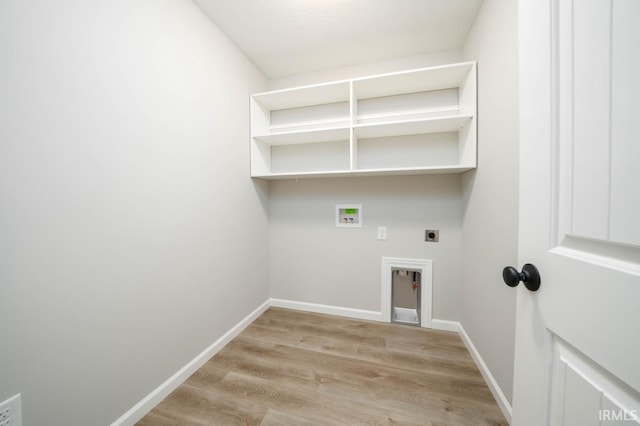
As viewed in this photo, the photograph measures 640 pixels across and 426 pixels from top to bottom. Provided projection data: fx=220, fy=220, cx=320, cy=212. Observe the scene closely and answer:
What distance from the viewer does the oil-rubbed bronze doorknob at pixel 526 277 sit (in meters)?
0.55

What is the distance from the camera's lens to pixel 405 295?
2111mm

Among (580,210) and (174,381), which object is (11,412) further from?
(580,210)

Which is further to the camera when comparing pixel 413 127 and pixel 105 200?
pixel 413 127

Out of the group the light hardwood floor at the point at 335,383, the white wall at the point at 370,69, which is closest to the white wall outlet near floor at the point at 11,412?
the light hardwood floor at the point at 335,383

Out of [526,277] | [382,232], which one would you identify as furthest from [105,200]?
[382,232]

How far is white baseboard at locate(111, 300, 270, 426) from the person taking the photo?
1.12 metres

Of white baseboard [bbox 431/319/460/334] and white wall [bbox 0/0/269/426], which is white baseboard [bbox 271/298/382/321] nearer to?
white baseboard [bbox 431/319/460/334]

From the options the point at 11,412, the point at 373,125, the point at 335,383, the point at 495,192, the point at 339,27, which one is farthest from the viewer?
the point at 373,125

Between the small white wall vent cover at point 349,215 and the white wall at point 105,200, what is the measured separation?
1092 millimetres

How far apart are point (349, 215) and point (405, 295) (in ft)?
3.07

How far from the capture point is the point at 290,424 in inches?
44.3

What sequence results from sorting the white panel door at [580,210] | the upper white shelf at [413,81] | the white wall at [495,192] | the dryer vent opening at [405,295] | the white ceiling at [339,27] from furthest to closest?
the dryer vent opening at [405,295] → the upper white shelf at [413,81] → the white ceiling at [339,27] → the white wall at [495,192] → the white panel door at [580,210]

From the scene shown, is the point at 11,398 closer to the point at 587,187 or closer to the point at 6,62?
the point at 6,62

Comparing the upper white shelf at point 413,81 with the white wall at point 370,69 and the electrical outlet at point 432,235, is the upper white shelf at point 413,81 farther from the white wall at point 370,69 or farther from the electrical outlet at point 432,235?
the electrical outlet at point 432,235
